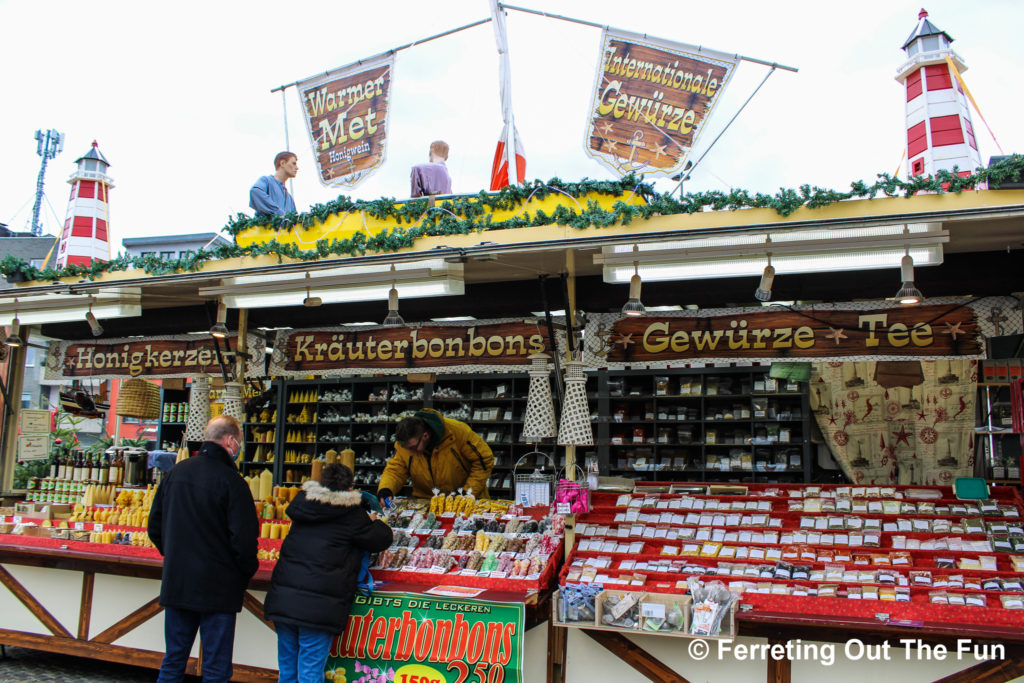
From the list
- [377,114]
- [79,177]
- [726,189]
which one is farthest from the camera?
[79,177]

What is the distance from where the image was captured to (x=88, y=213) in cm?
926

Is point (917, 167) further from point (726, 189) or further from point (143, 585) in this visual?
point (143, 585)

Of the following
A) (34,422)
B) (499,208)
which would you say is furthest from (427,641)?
(34,422)

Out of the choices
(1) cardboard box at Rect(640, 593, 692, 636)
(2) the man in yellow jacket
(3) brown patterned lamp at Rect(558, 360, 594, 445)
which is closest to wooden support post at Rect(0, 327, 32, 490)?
(2) the man in yellow jacket

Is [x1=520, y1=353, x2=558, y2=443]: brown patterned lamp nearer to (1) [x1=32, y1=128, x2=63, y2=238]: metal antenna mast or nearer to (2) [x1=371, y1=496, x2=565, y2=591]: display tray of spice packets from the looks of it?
(2) [x1=371, y1=496, x2=565, y2=591]: display tray of spice packets

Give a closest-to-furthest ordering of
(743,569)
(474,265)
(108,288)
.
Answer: (743,569), (474,265), (108,288)

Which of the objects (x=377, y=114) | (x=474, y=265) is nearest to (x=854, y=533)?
(x=474, y=265)

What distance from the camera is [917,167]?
19.4ft

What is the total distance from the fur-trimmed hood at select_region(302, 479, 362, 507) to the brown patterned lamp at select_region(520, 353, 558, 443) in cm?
126

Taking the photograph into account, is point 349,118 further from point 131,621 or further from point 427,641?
point 427,641

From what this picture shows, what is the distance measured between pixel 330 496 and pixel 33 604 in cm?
295

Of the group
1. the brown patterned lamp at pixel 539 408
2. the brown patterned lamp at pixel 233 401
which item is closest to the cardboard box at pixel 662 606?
the brown patterned lamp at pixel 539 408

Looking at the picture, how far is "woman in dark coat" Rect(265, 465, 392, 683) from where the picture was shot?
3.65 m

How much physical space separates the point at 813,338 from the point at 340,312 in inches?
149
